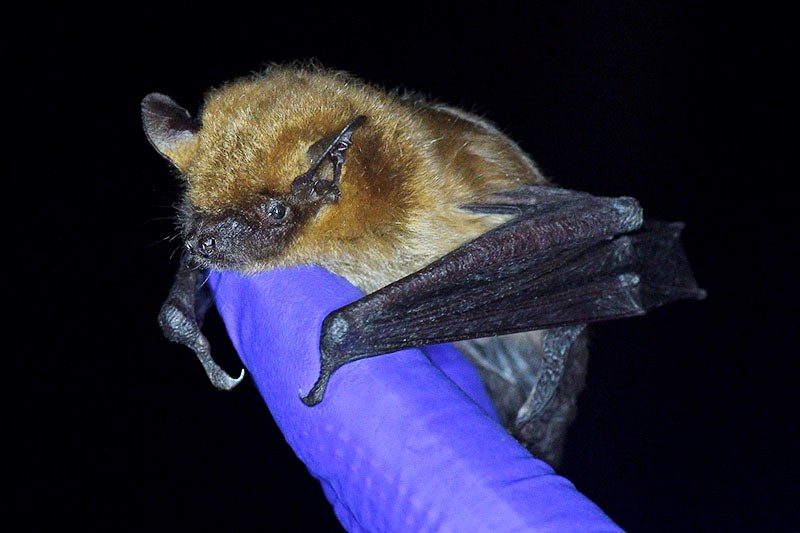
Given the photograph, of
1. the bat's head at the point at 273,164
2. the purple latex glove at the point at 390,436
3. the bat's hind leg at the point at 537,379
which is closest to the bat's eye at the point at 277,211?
the bat's head at the point at 273,164

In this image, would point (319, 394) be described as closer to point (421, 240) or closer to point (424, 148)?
point (421, 240)

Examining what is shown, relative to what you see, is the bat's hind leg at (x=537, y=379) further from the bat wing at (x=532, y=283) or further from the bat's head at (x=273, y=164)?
the bat's head at (x=273, y=164)

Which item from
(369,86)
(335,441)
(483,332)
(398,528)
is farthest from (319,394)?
(369,86)

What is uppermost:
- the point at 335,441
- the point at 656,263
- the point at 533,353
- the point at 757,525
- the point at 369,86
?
the point at 369,86

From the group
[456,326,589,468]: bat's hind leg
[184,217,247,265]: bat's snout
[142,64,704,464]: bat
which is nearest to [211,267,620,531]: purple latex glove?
[142,64,704,464]: bat

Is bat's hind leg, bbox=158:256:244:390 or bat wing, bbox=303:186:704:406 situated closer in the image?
bat wing, bbox=303:186:704:406

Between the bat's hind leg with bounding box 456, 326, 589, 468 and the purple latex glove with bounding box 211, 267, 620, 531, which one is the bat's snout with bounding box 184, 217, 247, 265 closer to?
the purple latex glove with bounding box 211, 267, 620, 531

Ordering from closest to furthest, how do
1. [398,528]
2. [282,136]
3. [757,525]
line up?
[398,528] < [282,136] < [757,525]
